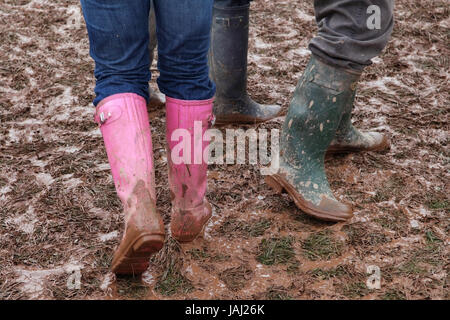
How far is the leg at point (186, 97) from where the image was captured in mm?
1358

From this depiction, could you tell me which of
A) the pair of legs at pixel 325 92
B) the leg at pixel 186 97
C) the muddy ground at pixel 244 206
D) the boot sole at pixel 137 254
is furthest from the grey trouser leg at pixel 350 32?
the boot sole at pixel 137 254

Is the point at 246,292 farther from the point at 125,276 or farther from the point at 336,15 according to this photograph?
the point at 336,15

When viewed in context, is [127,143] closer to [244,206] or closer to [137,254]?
[137,254]

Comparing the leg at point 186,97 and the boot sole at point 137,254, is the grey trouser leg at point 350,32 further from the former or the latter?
the boot sole at point 137,254

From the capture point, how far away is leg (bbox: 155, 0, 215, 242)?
1358 millimetres

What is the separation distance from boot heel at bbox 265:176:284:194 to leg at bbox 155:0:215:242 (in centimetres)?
32

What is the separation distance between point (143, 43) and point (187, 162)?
391 millimetres

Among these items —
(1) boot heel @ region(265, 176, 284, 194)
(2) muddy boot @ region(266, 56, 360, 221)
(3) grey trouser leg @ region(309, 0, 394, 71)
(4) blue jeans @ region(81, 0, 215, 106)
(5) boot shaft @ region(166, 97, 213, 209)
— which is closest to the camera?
(4) blue jeans @ region(81, 0, 215, 106)

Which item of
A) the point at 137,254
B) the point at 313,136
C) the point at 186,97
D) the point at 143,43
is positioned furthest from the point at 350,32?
the point at 137,254

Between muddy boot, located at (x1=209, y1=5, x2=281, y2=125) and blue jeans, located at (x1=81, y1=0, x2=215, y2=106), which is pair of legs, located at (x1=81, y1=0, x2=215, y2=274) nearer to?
blue jeans, located at (x1=81, y1=0, x2=215, y2=106)

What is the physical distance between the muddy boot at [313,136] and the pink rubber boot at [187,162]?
0.38 m

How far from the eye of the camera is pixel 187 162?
1.59m

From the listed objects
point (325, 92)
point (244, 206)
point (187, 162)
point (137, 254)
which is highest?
point (325, 92)

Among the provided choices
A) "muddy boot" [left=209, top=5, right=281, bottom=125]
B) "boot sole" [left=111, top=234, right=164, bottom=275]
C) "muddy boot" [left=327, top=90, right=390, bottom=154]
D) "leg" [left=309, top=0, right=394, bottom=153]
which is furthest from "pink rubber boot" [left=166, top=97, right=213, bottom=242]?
"muddy boot" [left=209, top=5, right=281, bottom=125]
